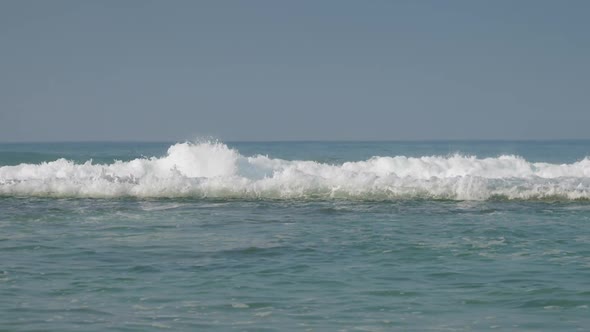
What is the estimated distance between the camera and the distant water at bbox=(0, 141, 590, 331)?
9.02m

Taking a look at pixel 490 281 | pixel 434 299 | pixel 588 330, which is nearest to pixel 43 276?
pixel 434 299

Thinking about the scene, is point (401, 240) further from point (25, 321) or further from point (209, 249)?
point (25, 321)

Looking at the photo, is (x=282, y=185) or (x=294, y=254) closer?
(x=294, y=254)

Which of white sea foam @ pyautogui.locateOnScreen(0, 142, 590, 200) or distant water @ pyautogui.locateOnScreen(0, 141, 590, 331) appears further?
white sea foam @ pyautogui.locateOnScreen(0, 142, 590, 200)

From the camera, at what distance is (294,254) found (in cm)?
1304

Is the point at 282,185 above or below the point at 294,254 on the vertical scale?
above

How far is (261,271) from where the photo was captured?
11.5 meters

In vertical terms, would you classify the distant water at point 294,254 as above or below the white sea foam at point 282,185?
below

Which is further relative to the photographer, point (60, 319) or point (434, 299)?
point (434, 299)

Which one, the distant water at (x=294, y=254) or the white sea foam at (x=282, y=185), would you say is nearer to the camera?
the distant water at (x=294, y=254)

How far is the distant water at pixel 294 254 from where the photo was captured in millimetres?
9016

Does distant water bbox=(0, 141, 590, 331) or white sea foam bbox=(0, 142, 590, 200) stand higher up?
white sea foam bbox=(0, 142, 590, 200)

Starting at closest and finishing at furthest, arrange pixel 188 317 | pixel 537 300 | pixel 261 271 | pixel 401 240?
pixel 188 317, pixel 537 300, pixel 261 271, pixel 401 240

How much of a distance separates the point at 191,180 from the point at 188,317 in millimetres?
16658
